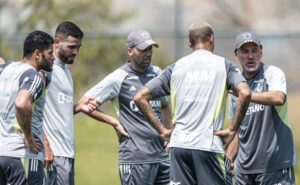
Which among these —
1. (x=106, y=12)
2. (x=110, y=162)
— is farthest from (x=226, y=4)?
(x=110, y=162)

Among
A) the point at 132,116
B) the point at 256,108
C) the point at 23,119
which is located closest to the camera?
the point at 23,119

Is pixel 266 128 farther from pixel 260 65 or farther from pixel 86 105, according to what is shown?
pixel 86 105

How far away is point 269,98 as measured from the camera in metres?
6.81

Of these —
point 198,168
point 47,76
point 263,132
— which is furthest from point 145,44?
point 198,168

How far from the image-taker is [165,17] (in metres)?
24.2

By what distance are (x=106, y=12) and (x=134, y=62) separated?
15388mm

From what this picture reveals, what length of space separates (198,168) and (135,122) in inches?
68.2

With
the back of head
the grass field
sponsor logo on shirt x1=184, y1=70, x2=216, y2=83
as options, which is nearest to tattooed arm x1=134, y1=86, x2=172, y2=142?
sponsor logo on shirt x1=184, y1=70, x2=216, y2=83

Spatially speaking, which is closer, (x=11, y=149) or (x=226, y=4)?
(x=11, y=149)

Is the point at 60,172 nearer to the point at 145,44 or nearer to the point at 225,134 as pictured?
the point at 145,44

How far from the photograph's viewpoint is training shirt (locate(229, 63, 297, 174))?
7.09 meters

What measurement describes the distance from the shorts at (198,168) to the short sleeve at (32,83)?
4.88 feet

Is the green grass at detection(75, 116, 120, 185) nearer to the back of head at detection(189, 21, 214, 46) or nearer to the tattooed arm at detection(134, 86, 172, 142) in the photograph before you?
the tattooed arm at detection(134, 86, 172, 142)

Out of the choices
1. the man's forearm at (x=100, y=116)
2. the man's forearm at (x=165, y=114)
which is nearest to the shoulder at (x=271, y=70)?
the man's forearm at (x=165, y=114)
